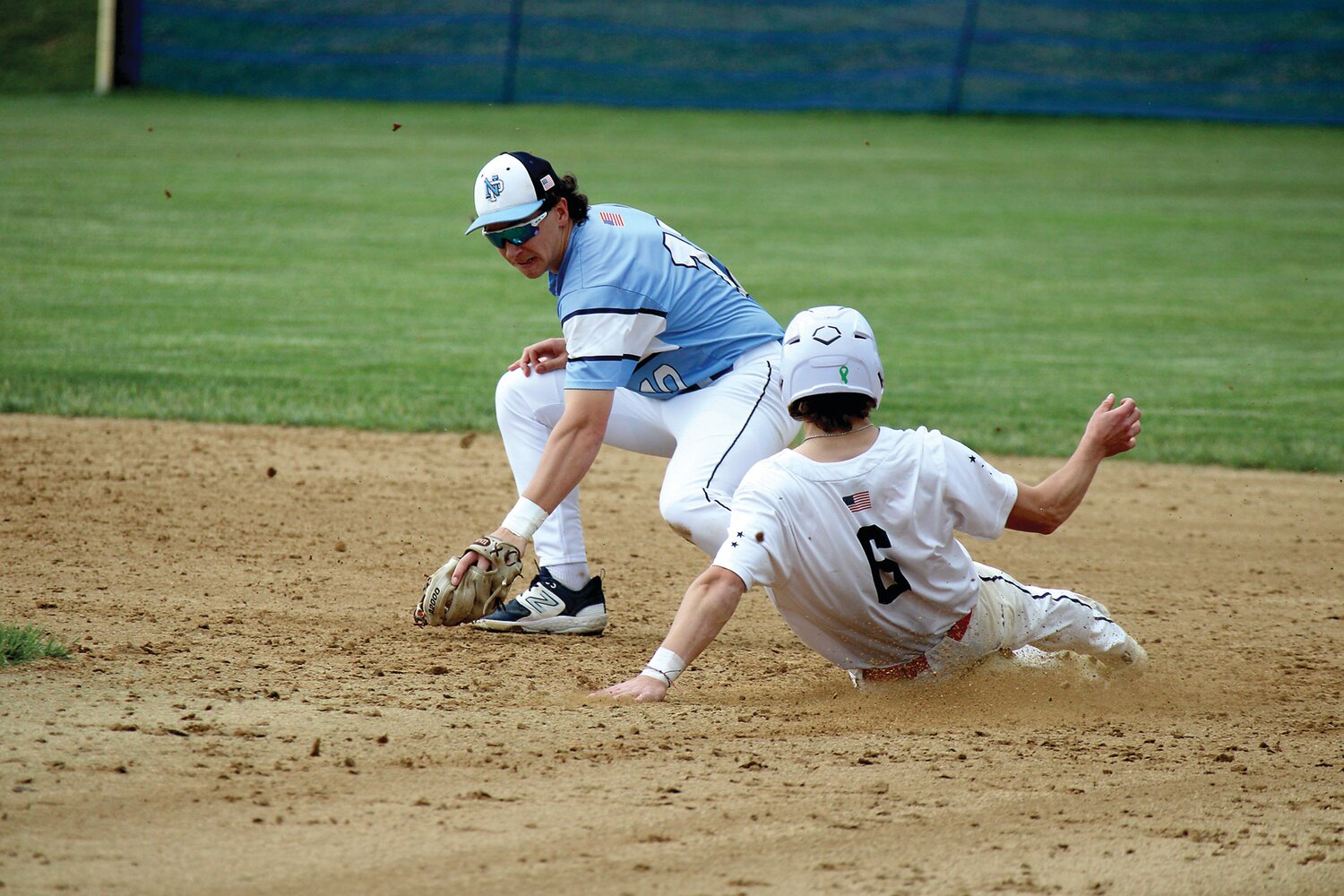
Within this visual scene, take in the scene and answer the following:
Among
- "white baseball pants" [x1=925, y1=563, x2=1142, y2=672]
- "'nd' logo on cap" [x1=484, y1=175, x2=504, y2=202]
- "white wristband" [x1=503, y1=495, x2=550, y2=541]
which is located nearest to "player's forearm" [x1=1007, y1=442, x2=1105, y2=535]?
"white baseball pants" [x1=925, y1=563, x2=1142, y2=672]

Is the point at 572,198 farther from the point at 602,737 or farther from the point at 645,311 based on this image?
the point at 602,737

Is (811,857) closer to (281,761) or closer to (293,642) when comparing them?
(281,761)

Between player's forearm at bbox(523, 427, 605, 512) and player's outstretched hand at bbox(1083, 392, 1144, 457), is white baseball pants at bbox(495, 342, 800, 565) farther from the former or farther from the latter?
player's outstretched hand at bbox(1083, 392, 1144, 457)

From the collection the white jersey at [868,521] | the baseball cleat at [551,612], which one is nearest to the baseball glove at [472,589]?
the baseball cleat at [551,612]

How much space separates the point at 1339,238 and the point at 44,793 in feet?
55.0

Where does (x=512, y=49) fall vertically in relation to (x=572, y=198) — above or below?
above

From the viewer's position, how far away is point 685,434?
197 inches

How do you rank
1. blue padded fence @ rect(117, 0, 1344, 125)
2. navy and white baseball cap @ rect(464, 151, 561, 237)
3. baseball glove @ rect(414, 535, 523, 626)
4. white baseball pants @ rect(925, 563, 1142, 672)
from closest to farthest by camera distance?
1. white baseball pants @ rect(925, 563, 1142, 672)
2. baseball glove @ rect(414, 535, 523, 626)
3. navy and white baseball cap @ rect(464, 151, 561, 237)
4. blue padded fence @ rect(117, 0, 1344, 125)

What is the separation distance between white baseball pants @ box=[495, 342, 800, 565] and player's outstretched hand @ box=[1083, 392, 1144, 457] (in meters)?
0.95

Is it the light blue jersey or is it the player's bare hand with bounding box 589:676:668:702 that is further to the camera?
the light blue jersey

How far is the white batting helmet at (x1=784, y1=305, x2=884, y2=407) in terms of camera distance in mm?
3900

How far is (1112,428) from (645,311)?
1559mm

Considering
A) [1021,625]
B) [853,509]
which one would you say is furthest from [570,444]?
[1021,625]

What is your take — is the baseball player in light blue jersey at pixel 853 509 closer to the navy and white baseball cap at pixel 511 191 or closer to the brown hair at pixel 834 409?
the brown hair at pixel 834 409
